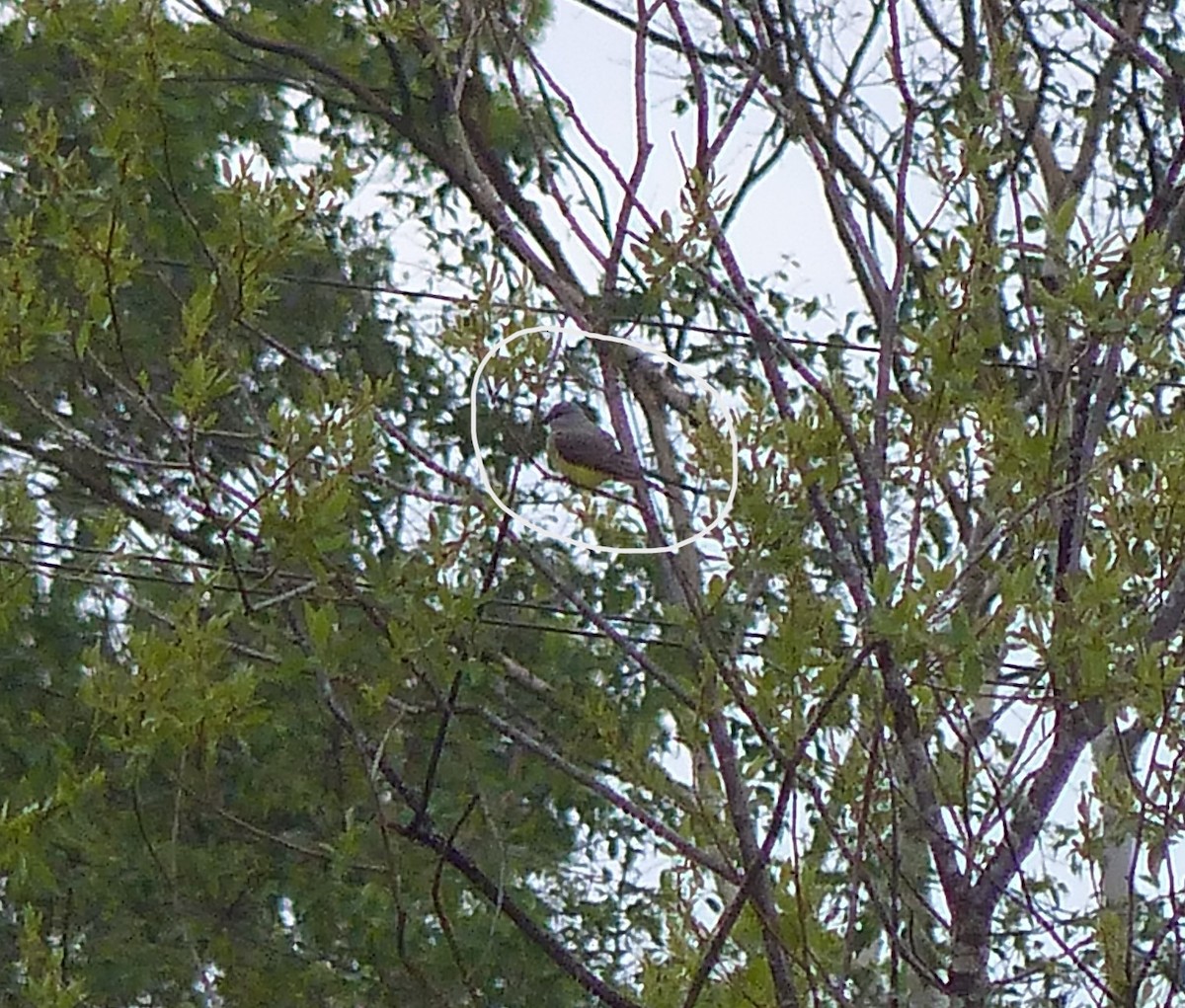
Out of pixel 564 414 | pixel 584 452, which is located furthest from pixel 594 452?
pixel 564 414

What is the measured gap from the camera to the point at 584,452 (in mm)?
4461

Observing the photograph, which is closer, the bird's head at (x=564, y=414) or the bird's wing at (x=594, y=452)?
the bird's wing at (x=594, y=452)

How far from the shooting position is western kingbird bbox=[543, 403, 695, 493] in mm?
3949

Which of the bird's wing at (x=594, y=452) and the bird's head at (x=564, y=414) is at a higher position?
the bird's head at (x=564, y=414)

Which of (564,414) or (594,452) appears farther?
(564,414)

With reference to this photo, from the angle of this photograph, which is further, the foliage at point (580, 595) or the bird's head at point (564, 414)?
the bird's head at point (564, 414)

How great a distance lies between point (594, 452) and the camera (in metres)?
4.34

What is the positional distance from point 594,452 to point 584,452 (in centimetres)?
13

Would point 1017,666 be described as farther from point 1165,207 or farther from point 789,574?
point 1165,207

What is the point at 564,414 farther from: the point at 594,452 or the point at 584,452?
the point at 594,452

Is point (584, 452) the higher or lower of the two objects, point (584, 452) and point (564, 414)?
the lower

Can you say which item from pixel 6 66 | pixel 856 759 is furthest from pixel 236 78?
pixel 856 759

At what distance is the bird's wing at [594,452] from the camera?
3930 millimetres

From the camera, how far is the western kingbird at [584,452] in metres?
3.95
